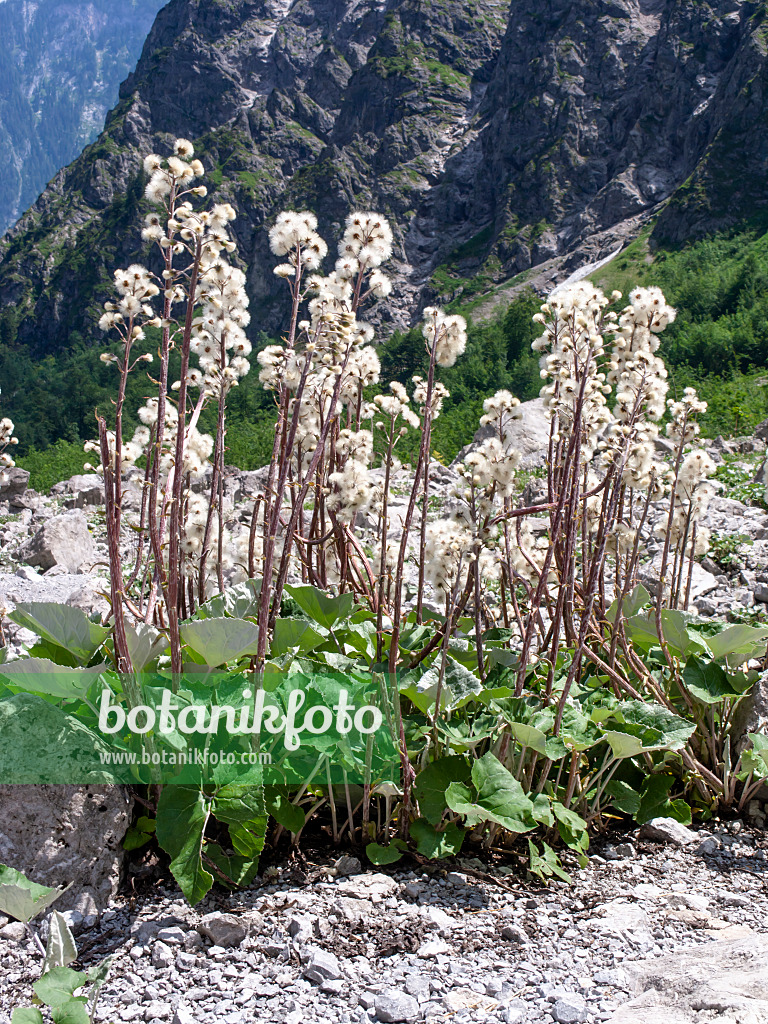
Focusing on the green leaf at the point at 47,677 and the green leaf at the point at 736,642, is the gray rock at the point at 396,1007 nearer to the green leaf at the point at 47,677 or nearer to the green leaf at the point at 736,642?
the green leaf at the point at 47,677

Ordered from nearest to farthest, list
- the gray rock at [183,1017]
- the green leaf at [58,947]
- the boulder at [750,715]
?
the gray rock at [183,1017] < the green leaf at [58,947] < the boulder at [750,715]

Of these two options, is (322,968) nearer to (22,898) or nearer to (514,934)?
(514,934)

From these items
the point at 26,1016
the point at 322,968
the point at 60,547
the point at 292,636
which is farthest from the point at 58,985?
the point at 60,547

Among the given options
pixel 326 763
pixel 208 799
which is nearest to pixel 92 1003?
pixel 208 799

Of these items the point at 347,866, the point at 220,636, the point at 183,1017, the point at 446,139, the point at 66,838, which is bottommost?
the point at 183,1017

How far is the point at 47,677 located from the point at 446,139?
139 m

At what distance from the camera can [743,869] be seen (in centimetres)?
296

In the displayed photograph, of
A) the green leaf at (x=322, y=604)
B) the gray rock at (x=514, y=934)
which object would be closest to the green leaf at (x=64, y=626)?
the green leaf at (x=322, y=604)

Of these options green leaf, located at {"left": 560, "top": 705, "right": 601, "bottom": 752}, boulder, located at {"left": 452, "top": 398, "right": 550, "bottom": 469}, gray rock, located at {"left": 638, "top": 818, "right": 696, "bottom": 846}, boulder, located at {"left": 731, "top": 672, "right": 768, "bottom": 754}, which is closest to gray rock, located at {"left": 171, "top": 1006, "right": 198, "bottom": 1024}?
green leaf, located at {"left": 560, "top": 705, "right": 601, "bottom": 752}

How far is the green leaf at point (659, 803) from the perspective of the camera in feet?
10.2

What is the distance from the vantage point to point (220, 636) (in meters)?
2.79

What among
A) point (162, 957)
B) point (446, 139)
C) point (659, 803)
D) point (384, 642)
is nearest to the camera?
point (162, 957)

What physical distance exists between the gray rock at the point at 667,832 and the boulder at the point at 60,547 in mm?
9550

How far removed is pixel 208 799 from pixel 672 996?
161cm
